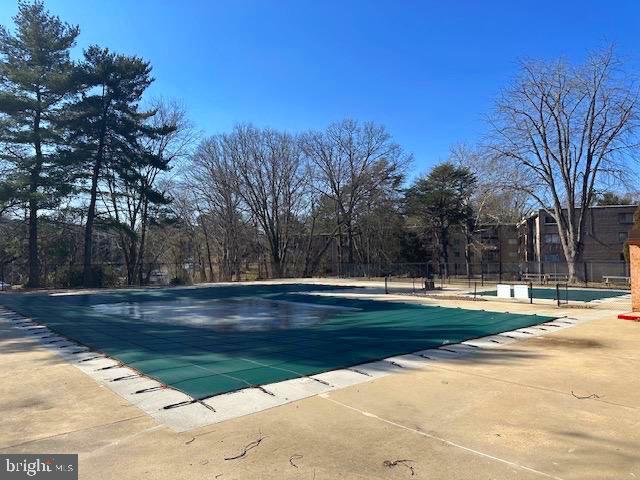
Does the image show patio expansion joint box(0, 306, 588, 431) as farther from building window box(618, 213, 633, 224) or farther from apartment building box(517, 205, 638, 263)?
building window box(618, 213, 633, 224)

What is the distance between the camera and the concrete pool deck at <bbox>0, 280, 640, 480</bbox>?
3.32 meters

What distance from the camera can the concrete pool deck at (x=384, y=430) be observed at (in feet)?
10.9

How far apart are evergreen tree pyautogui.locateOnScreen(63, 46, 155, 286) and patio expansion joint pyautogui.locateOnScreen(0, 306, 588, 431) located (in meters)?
20.8

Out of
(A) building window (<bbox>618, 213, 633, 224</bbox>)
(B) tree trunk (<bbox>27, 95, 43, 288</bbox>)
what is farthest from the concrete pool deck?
(A) building window (<bbox>618, 213, 633, 224</bbox>)

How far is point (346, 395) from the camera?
5215 millimetres

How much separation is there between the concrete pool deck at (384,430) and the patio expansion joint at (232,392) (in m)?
0.15

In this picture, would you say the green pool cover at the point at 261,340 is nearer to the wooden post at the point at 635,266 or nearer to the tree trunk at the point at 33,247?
the wooden post at the point at 635,266

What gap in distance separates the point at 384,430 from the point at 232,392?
1908 millimetres

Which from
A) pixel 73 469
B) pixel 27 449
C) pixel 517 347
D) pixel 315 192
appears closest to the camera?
pixel 73 469

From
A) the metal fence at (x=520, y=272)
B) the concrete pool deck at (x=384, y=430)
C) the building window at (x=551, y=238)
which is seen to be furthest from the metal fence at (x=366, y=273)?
the concrete pool deck at (x=384, y=430)

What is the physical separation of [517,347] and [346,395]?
4275 mm

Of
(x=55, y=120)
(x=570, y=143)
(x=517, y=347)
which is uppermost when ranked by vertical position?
(x=55, y=120)

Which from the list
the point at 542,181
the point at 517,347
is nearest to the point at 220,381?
the point at 517,347

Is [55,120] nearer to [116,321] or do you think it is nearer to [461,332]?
[116,321]
